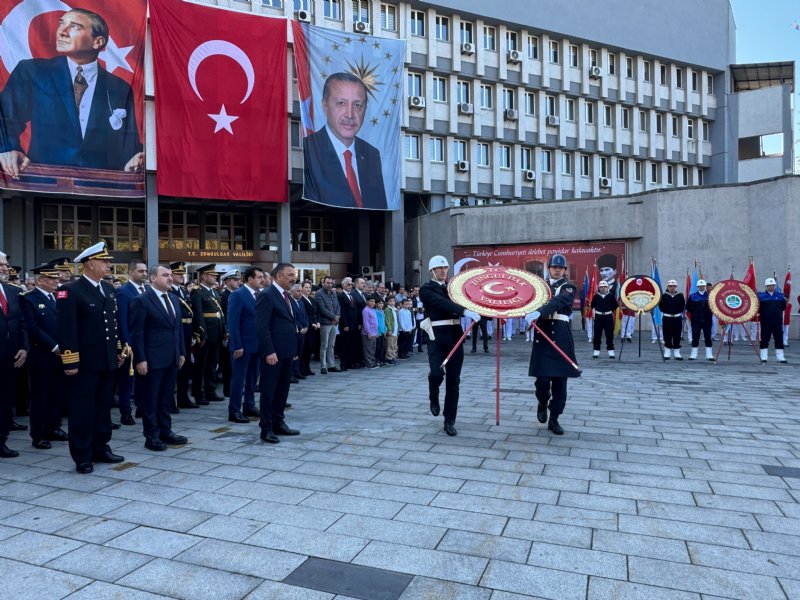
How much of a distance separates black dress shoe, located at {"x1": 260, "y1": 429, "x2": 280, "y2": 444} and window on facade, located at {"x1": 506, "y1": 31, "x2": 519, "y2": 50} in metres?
31.9

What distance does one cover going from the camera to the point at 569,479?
5246 millimetres

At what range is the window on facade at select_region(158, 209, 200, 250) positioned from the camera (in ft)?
99.4

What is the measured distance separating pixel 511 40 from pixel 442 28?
174 inches

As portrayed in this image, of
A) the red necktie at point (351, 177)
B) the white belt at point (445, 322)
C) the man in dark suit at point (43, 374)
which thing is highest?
the red necktie at point (351, 177)

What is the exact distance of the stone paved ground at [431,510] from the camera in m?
3.39

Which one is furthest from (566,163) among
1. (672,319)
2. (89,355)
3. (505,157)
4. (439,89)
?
(89,355)

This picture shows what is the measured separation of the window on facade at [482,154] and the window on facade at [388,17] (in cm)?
762

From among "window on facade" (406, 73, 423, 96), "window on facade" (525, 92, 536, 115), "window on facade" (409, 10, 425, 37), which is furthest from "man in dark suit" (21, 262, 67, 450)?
"window on facade" (525, 92, 536, 115)

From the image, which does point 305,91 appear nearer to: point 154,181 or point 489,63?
point 154,181

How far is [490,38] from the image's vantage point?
3331cm

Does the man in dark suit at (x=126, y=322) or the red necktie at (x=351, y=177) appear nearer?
the man in dark suit at (x=126, y=322)

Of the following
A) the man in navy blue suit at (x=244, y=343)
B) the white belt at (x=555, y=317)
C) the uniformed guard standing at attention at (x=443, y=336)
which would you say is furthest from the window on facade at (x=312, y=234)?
the white belt at (x=555, y=317)

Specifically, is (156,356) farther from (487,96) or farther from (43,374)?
(487,96)

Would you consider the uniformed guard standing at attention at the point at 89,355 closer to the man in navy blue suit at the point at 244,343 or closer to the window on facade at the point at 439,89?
the man in navy blue suit at the point at 244,343
